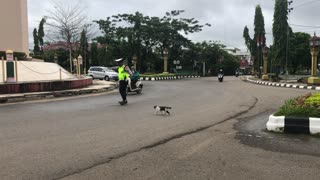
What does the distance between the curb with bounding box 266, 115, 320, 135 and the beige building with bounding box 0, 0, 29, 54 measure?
25180 mm

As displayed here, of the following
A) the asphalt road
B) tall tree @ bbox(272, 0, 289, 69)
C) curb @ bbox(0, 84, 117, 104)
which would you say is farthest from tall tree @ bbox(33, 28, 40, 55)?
the asphalt road

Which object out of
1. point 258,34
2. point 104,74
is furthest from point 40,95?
point 258,34

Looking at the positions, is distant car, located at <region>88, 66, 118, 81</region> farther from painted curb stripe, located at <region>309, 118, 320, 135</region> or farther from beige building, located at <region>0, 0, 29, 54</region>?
painted curb stripe, located at <region>309, 118, 320, 135</region>

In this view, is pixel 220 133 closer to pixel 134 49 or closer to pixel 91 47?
pixel 134 49

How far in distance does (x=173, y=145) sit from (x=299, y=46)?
63.8 m

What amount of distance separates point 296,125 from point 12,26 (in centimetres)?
2629

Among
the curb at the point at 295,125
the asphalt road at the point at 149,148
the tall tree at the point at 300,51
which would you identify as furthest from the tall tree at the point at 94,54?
the curb at the point at 295,125

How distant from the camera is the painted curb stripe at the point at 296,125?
895cm

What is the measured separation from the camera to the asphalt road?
19.3ft

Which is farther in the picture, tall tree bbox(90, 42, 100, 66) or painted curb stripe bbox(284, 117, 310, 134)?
tall tree bbox(90, 42, 100, 66)

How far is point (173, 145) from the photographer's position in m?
7.80

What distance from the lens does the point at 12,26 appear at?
30.7m

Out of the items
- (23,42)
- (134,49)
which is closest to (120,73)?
(23,42)

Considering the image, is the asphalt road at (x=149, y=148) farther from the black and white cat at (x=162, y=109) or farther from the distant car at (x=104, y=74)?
the distant car at (x=104, y=74)
